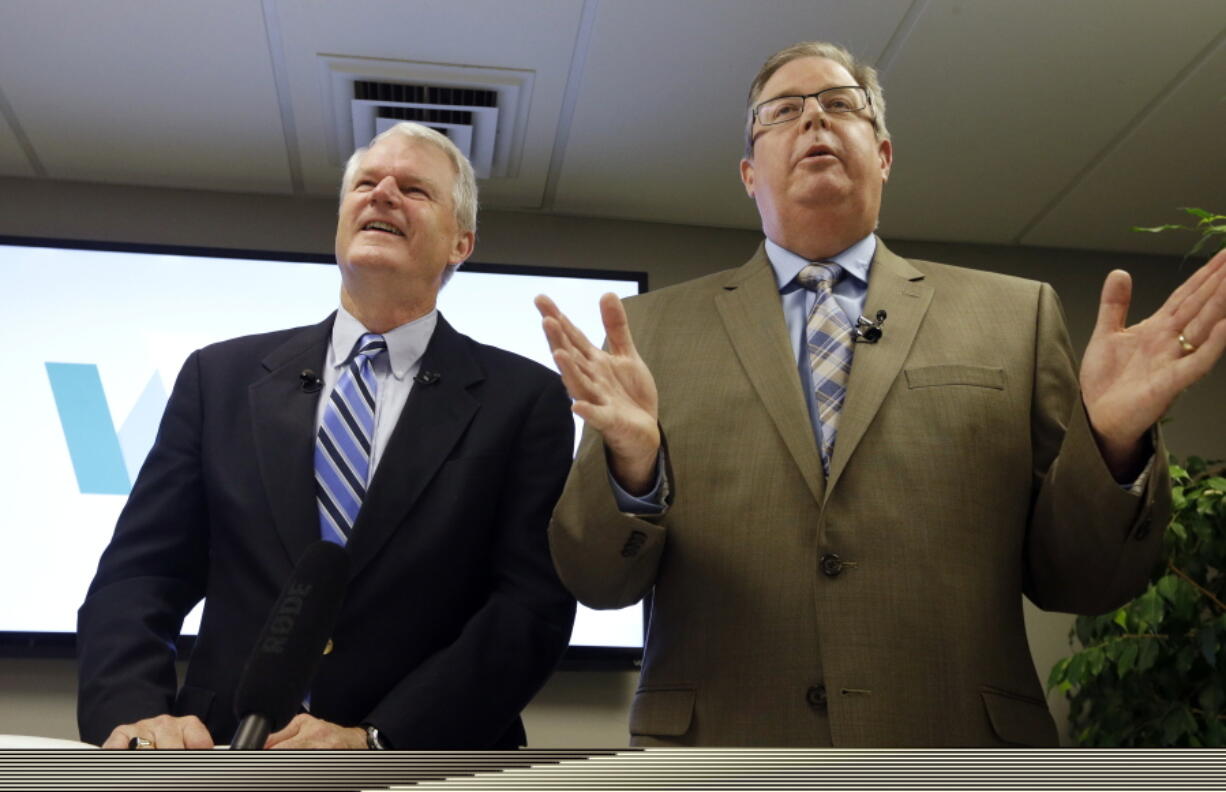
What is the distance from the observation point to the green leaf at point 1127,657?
311cm

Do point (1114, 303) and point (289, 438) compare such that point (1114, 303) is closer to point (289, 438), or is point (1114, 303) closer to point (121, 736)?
point (289, 438)

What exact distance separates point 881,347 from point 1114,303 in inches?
13.9

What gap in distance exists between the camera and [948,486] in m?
1.60

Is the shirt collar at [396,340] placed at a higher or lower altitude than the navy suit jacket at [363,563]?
higher

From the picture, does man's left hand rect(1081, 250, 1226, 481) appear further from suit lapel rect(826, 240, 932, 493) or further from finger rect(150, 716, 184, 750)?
finger rect(150, 716, 184, 750)

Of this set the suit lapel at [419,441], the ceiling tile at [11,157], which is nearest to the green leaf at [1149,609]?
the suit lapel at [419,441]

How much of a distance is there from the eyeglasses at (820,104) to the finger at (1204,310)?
2.50 ft

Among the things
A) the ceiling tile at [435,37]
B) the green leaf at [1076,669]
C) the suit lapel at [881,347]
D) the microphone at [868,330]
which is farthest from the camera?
the green leaf at [1076,669]

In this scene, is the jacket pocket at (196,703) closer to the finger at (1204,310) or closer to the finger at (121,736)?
the finger at (121,736)

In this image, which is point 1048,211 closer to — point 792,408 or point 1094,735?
point 1094,735

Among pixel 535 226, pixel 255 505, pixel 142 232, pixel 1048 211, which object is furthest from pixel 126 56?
pixel 1048 211

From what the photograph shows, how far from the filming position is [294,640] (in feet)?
2.82

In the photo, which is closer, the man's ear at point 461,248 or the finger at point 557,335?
the finger at point 557,335

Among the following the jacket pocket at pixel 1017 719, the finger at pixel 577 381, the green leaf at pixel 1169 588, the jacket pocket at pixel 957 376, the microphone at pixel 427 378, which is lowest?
the jacket pocket at pixel 1017 719
